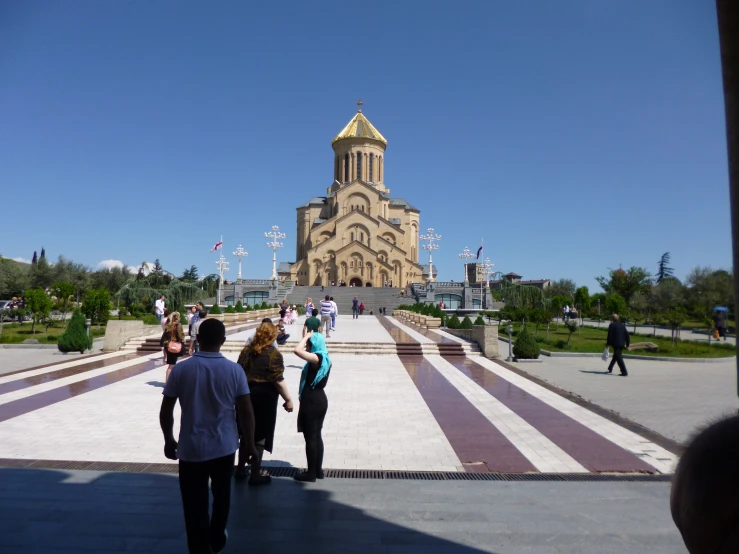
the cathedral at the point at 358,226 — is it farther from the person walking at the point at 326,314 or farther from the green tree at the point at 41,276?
the person walking at the point at 326,314

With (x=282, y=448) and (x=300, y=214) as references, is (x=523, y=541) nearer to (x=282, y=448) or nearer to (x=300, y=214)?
(x=282, y=448)

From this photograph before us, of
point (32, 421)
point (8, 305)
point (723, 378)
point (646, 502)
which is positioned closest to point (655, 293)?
point (723, 378)

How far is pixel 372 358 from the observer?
46.9ft

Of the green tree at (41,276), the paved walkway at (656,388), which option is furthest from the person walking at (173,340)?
the green tree at (41,276)

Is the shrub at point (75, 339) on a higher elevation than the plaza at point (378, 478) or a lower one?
higher

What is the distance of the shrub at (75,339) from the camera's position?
48.4 feet

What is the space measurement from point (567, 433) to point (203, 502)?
519 centimetres

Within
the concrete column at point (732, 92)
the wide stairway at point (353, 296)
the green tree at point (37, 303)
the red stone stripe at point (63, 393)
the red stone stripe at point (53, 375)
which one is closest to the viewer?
the concrete column at point (732, 92)

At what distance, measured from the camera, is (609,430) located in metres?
6.93

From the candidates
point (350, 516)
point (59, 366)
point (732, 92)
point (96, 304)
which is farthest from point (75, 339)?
point (732, 92)

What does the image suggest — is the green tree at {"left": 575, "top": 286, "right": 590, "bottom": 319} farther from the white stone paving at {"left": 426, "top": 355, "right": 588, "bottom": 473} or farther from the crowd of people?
the crowd of people

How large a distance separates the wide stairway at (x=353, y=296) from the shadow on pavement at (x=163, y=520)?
3587cm

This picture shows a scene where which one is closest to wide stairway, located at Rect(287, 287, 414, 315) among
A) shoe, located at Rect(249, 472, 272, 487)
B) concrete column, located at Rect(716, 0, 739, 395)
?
shoe, located at Rect(249, 472, 272, 487)

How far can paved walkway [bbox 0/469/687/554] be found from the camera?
346 centimetres
